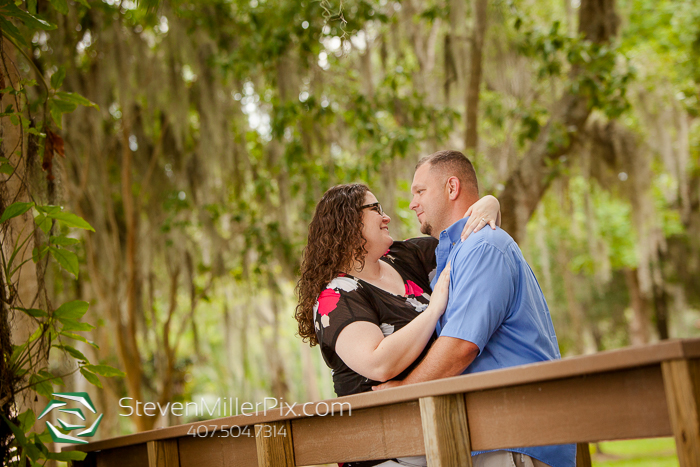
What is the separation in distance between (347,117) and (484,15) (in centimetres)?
137

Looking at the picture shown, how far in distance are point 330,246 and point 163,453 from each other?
2.79ft

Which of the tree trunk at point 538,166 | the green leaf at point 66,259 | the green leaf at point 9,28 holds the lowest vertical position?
the green leaf at point 66,259

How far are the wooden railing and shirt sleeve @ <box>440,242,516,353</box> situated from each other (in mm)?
310

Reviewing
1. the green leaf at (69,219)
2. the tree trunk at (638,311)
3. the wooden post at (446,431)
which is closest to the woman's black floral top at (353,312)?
the wooden post at (446,431)

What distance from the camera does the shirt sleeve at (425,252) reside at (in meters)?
2.26

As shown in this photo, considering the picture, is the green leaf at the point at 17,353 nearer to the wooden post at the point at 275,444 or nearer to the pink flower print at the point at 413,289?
the wooden post at the point at 275,444

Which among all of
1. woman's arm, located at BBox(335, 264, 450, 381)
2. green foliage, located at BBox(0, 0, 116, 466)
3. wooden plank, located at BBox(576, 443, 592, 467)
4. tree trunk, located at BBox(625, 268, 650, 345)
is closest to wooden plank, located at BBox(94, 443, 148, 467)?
green foliage, located at BBox(0, 0, 116, 466)

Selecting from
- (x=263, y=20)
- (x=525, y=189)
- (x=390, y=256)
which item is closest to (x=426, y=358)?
(x=390, y=256)

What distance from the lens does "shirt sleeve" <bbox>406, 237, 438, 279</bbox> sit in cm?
226

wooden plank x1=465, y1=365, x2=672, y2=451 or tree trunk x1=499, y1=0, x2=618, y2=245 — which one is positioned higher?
tree trunk x1=499, y1=0, x2=618, y2=245

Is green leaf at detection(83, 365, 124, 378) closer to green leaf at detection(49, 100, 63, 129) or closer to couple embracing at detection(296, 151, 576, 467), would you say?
couple embracing at detection(296, 151, 576, 467)

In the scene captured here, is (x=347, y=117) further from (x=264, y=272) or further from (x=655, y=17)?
(x=655, y=17)

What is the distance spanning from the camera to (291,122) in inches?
183

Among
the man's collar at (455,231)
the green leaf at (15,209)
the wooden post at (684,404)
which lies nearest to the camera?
the wooden post at (684,404)
